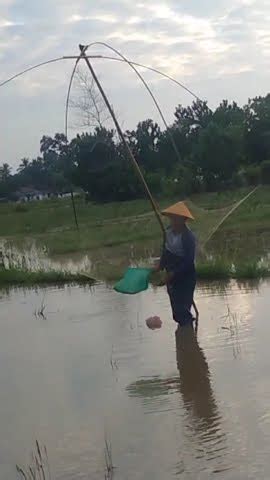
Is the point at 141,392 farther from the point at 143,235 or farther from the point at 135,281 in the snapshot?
the point at 143,235

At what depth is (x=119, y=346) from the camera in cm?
733

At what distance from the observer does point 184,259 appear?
716 centimetres

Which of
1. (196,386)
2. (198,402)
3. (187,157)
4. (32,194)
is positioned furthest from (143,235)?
(32,194)

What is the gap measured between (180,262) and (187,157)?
32.2m

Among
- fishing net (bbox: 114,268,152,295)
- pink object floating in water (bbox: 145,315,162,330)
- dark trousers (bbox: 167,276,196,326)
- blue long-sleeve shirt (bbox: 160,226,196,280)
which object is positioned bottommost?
pink object floating in water (bbox: 145,315,162,330)

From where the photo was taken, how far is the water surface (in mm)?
4281

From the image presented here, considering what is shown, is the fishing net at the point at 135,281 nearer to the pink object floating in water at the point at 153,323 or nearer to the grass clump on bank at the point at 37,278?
the pink object floating in water at the point at 153,323

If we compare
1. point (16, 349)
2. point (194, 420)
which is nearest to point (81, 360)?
point (16, 349)

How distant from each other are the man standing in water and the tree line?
21668 millimetres

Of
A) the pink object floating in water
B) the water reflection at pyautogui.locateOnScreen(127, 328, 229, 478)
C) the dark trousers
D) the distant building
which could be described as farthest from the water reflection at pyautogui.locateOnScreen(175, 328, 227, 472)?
the distant building

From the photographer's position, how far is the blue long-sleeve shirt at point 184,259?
7137 mm

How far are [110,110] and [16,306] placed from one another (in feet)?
Result: 12.9

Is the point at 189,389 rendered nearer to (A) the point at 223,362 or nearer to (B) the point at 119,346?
(A) the point at 223,362

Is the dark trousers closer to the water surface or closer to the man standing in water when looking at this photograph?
the man standing in water
